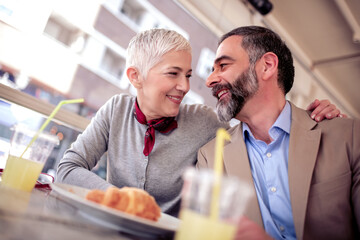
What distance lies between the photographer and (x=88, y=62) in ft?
7.68

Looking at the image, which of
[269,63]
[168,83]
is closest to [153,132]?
[168,83]

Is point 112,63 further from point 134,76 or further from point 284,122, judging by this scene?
point 284,122

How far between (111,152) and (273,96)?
99 centimetres

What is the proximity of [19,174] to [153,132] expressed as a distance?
2.49 ft

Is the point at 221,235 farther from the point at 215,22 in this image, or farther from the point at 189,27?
the point at 215,22

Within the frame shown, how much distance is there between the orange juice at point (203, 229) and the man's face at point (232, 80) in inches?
43.2

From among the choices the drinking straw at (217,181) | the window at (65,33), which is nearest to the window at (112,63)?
the window at (65,33)

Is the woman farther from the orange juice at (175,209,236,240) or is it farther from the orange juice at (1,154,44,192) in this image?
the orange juice at (175,209,236,240)

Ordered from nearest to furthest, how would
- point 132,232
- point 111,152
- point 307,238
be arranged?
point 132,232 → point 307,238 → point 111,152

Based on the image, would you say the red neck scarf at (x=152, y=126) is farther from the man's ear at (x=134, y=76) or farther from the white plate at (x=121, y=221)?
the white plate at (x=121, y=221)

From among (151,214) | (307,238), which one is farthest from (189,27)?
(151,214)

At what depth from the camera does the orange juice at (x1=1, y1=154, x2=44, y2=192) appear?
0.86 meters

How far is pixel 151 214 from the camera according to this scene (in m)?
0.68

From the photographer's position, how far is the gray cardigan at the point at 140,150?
1.47 m
